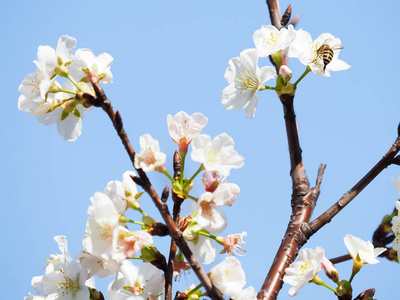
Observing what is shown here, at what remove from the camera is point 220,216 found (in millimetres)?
1319

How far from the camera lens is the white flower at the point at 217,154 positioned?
1.30m

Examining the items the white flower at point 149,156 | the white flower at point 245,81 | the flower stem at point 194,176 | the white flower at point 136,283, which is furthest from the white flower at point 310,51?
the white flower at point 136,283

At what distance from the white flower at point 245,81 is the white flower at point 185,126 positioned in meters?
0.57

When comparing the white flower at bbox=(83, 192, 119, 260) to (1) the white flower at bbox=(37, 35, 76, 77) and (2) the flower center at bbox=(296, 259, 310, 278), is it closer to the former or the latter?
(1) the white flower at bbox=(37, 35, 76, 77)

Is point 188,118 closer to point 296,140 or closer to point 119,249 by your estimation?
point 119,249

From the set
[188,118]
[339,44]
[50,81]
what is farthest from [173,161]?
[339,44]

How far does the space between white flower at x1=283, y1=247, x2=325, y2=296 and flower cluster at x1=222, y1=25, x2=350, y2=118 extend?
0.60 m

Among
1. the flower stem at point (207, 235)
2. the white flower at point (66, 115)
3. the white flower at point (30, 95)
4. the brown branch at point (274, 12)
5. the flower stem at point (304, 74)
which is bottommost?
the flower stem at point (207, 235)

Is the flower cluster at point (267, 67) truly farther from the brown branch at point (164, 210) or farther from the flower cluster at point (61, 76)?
the brown branch at point (164, 210)

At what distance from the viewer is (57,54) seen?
147 cm

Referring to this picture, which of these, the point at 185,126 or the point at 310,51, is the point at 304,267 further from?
the point at 310,51

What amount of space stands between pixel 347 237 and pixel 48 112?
3.65 ft

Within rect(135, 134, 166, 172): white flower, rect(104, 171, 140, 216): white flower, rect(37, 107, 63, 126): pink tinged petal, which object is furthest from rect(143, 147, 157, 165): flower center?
rect(37, 107, 63, 126): pink tinged petal

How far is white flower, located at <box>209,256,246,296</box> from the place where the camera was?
51.3 inches
